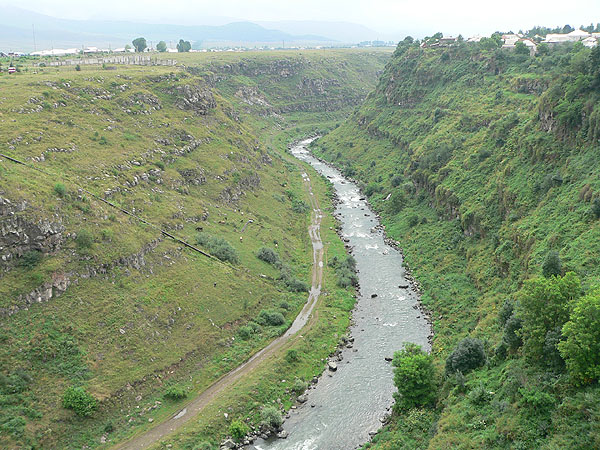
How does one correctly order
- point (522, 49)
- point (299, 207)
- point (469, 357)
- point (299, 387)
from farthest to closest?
point (522, 49), point (299, 207), point (299, 387), point (469, 357)

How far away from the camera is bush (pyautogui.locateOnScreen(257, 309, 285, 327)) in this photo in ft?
228

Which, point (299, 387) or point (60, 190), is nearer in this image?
point (299, 387)

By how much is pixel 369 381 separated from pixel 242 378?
630 inches

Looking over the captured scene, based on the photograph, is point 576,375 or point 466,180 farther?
point 466,180

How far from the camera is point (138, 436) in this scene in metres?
48.5

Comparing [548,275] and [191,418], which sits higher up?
[548,275]

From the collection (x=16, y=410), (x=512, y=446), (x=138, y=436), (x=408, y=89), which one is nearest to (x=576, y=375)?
(x=512, y=446)

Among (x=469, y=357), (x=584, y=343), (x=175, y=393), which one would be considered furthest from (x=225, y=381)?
(x=584, y=343)

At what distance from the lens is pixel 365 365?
61.9 metres

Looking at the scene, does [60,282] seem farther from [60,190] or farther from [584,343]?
[584,343]

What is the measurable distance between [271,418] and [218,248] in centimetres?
3311

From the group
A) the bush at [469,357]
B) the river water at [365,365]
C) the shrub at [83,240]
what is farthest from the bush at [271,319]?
the bush at [469,357]

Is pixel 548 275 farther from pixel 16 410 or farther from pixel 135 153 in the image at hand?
pixel 135 153

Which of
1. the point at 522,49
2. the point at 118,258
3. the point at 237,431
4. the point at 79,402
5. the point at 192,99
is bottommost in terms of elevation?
the point at 237,431
